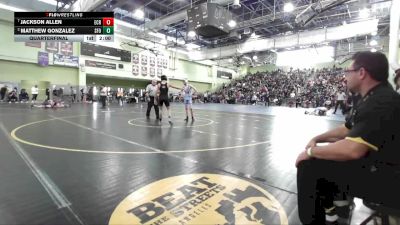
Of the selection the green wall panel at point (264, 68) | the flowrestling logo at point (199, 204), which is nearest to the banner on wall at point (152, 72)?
the green wall panel at point (264, 68)

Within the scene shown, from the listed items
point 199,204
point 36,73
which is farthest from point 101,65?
point 199,204

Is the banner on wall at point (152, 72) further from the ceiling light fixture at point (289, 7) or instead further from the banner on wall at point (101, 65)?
the ceiling light fixture at point (289, 7)

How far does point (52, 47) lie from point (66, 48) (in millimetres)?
1043

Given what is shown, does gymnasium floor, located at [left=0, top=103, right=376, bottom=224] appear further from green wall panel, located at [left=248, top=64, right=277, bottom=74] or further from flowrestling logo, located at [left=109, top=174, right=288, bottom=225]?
green wall panel, located at [left=248, top=64, right=277, bottom=74]

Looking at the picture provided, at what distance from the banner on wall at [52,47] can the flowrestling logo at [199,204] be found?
21482mm

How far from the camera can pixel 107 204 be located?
2.38 m

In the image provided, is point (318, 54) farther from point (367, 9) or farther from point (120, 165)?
point (120, 165)

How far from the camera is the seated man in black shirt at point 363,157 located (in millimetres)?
1477

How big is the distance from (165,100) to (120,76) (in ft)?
58.5

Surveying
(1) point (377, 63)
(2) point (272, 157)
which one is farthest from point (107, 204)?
(2) point (272, 157)

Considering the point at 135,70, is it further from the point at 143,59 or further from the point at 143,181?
the point at 143,181

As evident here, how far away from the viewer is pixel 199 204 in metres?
2.42
